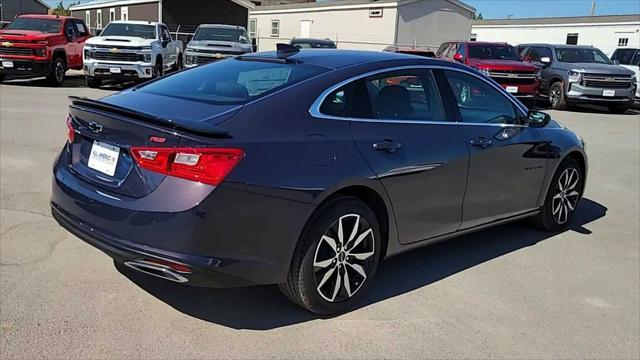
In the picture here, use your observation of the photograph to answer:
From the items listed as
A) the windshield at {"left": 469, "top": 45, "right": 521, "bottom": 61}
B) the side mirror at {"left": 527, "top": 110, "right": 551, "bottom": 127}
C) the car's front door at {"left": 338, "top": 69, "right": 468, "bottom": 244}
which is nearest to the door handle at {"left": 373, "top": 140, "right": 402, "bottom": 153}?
the car's front door at {"left": 338, "top": 69, "right": 468, "bottom": 244}

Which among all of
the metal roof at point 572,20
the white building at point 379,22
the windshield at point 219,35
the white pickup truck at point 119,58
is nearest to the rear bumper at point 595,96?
the windshield at point 219,35

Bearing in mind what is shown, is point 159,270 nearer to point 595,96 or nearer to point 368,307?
point 368,307

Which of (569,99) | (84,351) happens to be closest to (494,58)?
(569,99)

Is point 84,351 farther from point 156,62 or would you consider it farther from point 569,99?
point 569,99

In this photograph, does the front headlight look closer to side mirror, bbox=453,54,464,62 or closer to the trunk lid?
side mirror, bbox=453,54,464,62

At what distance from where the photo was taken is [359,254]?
3.83 metres

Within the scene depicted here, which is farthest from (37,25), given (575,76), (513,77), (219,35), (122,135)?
(122,135)

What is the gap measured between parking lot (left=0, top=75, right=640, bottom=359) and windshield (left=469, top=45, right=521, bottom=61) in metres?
13.1

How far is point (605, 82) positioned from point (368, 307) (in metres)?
16.0

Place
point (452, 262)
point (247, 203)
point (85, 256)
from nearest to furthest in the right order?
point (247, 203), point (85, 256), point (452, 262)

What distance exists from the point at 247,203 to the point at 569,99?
16.6m

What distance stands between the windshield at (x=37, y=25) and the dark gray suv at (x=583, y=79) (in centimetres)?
1455

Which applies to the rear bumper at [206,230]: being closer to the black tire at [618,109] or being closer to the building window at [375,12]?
the black tire at [618,109]

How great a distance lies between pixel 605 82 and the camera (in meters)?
17.3
